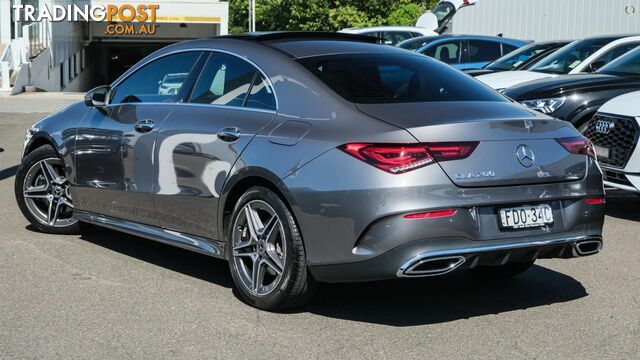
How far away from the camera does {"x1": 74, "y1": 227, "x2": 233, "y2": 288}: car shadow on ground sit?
689cm

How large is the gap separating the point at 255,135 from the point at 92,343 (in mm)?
1490

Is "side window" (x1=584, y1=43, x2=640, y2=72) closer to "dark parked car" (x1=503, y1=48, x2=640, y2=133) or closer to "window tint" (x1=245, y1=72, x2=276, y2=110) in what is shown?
"dark parked car" (x1=503, y1=48, x2=640, y2=133)

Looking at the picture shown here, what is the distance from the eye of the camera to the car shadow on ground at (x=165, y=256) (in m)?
6.89

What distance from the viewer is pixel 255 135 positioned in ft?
19.2

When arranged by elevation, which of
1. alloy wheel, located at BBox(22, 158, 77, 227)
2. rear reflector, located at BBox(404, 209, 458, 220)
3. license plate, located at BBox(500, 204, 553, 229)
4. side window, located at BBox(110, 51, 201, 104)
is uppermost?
side window, located at BBox(110, 51, 201, 104)

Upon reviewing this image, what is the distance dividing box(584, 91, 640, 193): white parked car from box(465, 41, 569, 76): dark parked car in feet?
17.8

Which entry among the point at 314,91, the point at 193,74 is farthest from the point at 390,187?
the point at 193,74

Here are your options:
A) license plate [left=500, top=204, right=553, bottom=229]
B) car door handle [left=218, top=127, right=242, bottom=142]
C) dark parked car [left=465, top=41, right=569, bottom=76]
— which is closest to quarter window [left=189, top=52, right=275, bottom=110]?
car door handle [left=218, top=127, right=242, bottom=142]

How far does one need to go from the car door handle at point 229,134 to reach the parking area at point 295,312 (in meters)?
0.97

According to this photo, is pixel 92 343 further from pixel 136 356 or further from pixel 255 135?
pixel 255 135

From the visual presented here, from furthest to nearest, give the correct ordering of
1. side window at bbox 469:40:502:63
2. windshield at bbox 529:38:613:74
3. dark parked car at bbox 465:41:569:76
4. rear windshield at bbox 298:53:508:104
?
1. side window at bbox 469:40:502:63
2. dark parked car at bbox 465:41:569:76
3. windshield at bbox 529:38:613:74
4. rear windshield at bbox 298:53:508:104

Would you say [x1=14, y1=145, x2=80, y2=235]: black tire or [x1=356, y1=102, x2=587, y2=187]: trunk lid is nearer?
[x1=356, y1=102, x2=587, y2=187]: trunk lid

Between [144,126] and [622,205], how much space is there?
17.7ft

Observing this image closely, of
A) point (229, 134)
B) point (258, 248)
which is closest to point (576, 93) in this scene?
point (229, 134)
